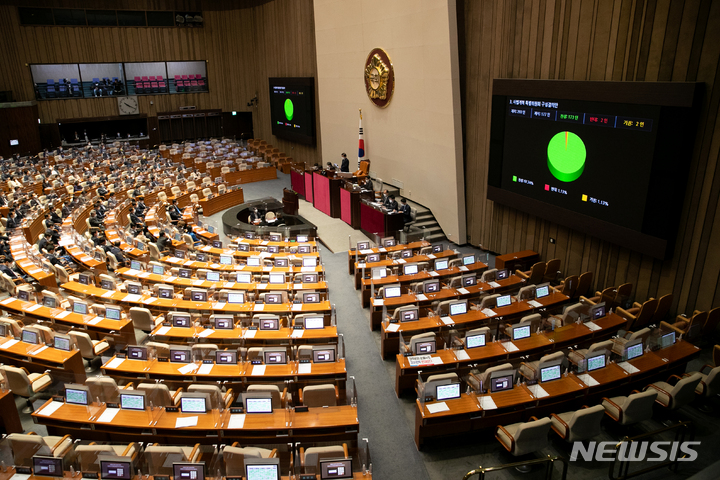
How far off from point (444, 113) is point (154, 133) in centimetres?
2200

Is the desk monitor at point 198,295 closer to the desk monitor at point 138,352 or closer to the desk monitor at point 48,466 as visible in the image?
the desk monitor at point 138,352

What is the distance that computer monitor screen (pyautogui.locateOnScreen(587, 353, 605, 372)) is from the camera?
726 cm

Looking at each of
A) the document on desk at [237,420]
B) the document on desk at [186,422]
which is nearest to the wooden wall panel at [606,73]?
the document on desk at [237,420]

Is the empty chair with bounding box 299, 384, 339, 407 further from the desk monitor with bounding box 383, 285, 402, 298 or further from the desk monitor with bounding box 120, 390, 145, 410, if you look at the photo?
the desk monitor with bounding box 383, 285, 402, 298

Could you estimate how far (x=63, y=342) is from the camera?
27.2ft

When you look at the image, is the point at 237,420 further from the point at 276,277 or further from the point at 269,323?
the point at 276,277

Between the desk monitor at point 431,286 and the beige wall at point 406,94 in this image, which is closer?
the desk monitor at point 431,286

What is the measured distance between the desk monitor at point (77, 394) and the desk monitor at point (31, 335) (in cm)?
217

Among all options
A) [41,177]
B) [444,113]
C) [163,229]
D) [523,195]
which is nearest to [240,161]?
[41,177]

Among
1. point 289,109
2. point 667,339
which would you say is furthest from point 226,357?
point 289,109

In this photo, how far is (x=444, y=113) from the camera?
48.4 ft

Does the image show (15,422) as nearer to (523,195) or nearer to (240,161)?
(523,195)

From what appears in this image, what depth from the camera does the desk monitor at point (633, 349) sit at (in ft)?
24.7

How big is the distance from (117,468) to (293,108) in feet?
71.7
